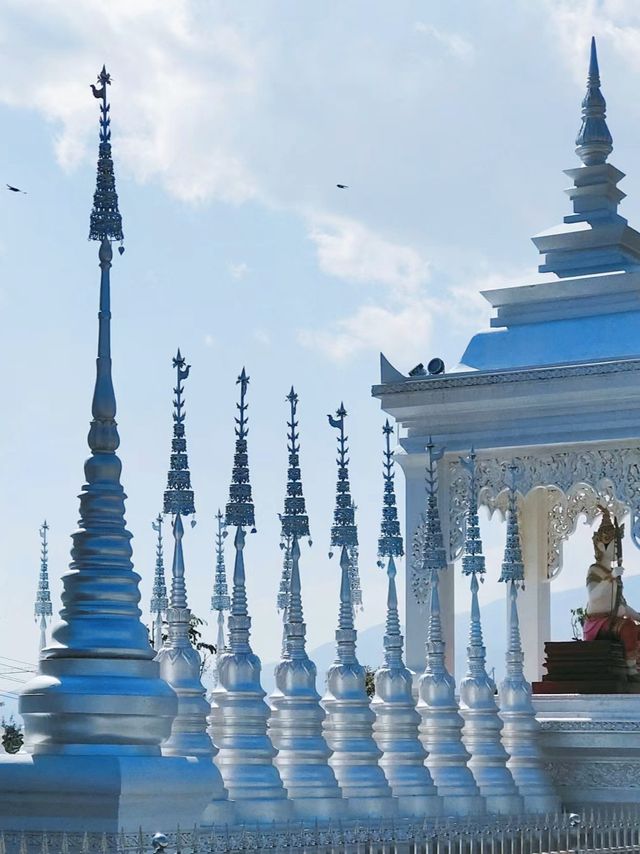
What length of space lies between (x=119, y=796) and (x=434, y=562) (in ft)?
35.1

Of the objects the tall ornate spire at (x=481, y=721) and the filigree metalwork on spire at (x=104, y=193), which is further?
the tall ornate spire at (x=481, y=721)

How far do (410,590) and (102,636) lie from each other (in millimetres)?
12415

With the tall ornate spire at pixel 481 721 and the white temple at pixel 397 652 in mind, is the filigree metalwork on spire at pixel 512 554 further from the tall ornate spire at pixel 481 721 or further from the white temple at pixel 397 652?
the tall ornate spire at pixel 481 721

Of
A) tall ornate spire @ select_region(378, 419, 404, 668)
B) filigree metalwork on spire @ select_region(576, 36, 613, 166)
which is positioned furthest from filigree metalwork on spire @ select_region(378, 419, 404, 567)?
filigree metalwork on spire @ select_region(576, 36, 613, 166)

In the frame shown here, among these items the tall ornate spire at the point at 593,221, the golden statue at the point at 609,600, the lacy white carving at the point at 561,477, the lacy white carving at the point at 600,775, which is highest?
the tall ornate spire at the point at 593,221

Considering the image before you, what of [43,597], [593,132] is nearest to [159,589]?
[43,597]

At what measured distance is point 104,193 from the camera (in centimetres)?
1755

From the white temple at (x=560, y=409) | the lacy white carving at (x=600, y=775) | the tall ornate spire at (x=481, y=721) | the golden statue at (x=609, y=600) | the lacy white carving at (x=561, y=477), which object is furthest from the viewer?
the golden statue at (x=609, y=600)

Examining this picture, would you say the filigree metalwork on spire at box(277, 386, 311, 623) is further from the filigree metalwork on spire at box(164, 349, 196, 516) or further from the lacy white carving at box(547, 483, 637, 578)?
the lacy white carving at box(547, 483, 637, 578)

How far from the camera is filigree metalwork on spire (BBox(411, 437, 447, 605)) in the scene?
2645 cm

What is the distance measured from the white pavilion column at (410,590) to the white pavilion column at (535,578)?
2.28 metres

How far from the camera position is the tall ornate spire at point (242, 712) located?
66.2ft

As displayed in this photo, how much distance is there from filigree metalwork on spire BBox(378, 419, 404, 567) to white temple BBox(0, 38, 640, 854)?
25 millimetres

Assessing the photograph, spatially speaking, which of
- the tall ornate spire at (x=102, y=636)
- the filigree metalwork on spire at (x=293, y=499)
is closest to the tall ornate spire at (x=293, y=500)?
the filigree metalwork on spire at (x=293, y=499)
